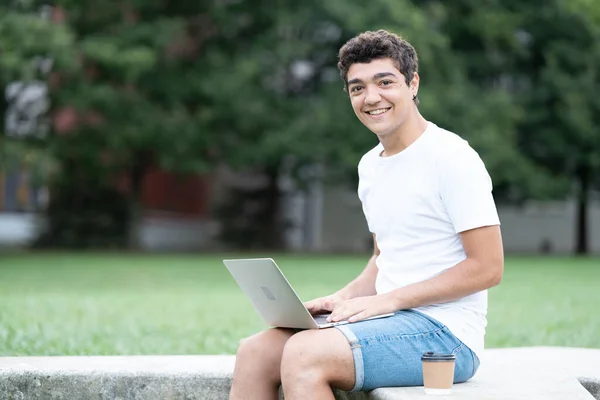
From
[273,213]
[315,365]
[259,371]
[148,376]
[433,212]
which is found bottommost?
[273,213]

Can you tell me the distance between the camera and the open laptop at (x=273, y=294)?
13.1ft

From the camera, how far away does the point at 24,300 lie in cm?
1302

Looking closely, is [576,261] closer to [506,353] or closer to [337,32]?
[337,32]

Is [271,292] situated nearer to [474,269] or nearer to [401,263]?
[401,263]

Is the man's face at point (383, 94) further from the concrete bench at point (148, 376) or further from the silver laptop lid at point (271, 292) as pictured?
the concrete bench at point (148, 376)

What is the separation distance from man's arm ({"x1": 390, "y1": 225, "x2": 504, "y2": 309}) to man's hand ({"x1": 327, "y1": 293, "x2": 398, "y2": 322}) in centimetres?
14

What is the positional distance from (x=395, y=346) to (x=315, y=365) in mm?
332

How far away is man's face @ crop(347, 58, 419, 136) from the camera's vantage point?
425 centimetres

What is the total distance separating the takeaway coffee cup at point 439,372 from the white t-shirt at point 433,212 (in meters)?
0.28

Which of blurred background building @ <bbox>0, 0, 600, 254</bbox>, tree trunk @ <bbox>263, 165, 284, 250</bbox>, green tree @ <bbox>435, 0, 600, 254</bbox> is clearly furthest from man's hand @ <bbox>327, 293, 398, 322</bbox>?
green tree @ <bbox>435, 0, 600, 254</bbox>

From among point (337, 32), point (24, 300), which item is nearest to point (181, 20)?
point (337, 32)

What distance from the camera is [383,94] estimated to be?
167 inches

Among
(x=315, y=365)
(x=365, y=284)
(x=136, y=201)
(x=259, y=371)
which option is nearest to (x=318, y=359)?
(x=315, y=365)

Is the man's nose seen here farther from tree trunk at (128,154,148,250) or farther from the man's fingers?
tree trunk at (128,154,148,250)
